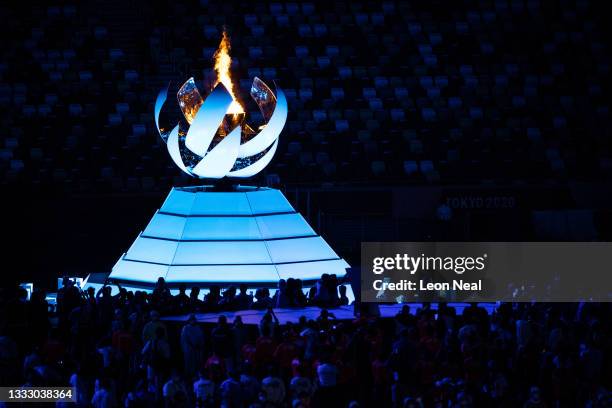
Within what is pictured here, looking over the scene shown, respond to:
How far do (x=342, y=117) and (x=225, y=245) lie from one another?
10.3m

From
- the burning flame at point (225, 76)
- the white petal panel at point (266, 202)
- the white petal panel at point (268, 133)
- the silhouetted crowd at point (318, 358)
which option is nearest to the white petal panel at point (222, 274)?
the white petal panel at point (266, 202)

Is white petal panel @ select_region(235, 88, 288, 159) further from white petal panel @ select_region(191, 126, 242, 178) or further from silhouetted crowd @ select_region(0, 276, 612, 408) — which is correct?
silhouetted crowd @ select_region(0, 276, 612, 408)

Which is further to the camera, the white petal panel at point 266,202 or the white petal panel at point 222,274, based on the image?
the white petal panel at point 266,202

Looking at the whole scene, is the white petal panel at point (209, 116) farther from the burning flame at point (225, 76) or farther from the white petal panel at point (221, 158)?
the burning flame at point (225, 76)

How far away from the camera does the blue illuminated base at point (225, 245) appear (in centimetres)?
2388

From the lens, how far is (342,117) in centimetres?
3366

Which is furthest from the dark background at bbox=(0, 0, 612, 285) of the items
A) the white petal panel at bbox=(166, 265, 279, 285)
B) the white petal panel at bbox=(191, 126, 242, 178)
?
the white petal panel at bbox=(191, 126, 242, 178)

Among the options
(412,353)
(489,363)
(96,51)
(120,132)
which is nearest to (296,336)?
(412,353)

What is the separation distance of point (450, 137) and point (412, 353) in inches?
707

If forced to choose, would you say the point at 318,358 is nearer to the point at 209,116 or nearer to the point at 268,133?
the point at 209,116

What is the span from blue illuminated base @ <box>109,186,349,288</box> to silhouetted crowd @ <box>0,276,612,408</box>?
15.2 feet

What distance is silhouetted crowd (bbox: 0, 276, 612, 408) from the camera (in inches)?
576

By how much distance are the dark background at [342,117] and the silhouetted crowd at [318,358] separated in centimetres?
921

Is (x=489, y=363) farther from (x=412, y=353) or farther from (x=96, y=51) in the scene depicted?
(x=96, y=51)
